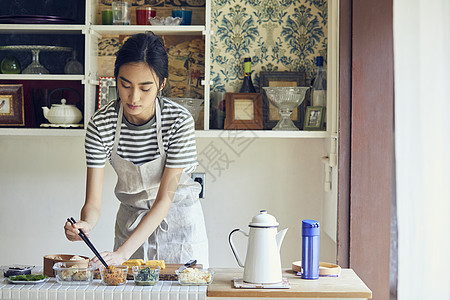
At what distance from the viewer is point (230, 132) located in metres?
3.15

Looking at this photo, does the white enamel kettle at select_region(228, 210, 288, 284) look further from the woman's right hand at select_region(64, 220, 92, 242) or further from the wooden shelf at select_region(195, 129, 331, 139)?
the wooden shelf at select_region(195, 129, 331, 139)

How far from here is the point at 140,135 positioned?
243 centimetres

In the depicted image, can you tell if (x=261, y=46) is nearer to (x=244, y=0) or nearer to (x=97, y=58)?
(x=244, y=0)

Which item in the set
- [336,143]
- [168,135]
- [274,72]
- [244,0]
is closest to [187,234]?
[168,135]

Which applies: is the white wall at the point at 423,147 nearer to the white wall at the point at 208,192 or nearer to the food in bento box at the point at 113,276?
the white wall at the point at 208,192

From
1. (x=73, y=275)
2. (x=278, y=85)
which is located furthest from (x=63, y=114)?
(x=73, y=275)

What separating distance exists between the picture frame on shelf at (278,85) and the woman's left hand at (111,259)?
1491 mm

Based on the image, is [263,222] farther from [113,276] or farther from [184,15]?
[184,15]

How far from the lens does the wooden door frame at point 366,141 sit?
9.78 ft

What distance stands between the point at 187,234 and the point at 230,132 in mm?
782

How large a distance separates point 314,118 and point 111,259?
5.20ft

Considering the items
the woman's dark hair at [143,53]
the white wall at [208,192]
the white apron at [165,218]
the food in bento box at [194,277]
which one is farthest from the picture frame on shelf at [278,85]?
the food in bento box at [194,277]

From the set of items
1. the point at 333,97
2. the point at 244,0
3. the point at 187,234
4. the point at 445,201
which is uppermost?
the point at 244,0

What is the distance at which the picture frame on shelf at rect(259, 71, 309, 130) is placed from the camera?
130 inches
